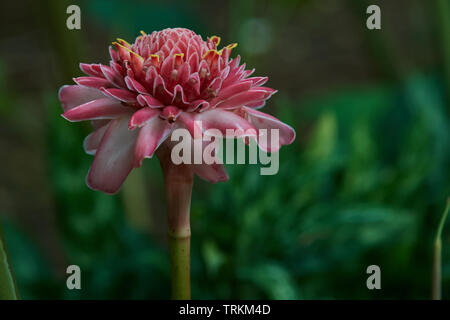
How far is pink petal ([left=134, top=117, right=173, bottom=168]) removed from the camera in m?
0.22

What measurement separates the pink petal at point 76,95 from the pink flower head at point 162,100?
0.01 meters

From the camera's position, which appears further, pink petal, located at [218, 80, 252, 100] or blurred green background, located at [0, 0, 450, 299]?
blurred green background, located at [0, 0, 450, 299]

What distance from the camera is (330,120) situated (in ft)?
2.02

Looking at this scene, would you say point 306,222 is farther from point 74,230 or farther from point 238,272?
point 74,230

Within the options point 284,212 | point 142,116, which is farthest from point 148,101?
point 284,212

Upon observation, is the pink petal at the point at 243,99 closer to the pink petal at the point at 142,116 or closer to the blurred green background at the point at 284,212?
the pink petal at the point at 142,116

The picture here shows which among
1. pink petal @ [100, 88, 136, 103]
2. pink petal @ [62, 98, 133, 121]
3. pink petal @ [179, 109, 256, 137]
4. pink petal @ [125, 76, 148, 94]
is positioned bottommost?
pink petal @ [179, 109, 256, 137]

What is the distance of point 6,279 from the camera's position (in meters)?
0.25

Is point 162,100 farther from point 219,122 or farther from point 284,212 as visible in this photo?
point 284,212

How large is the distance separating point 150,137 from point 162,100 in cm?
2

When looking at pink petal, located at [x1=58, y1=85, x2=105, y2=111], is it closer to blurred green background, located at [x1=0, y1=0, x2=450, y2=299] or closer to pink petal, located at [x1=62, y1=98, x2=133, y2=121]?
pink petal, located at [x1=62, y1=98, x2=133, y2=121]

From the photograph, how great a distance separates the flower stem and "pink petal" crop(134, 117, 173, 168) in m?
0.03

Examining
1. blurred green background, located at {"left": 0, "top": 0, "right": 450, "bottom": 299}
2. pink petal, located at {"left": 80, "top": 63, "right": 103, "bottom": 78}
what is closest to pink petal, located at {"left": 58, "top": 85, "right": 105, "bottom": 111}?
pink petal, located at {"left": 80, "top": 63, "right": 103, "bottom": 78}

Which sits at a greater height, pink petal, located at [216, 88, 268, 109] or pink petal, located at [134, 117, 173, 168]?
pink petal, located at [216, 88, 268, 109]
